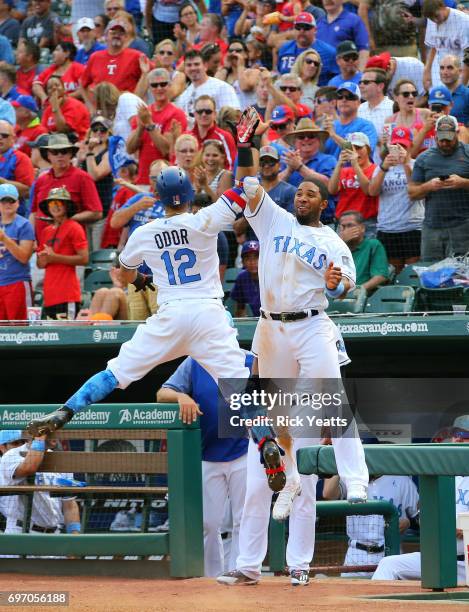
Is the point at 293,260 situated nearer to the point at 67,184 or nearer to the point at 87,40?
the point at 67,184

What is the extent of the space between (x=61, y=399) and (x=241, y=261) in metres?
1.99

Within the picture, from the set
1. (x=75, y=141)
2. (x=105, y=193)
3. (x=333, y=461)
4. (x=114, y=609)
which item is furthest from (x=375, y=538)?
(x=75, y=141)

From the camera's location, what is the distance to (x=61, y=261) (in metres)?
9.67

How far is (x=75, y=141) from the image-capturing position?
11.9m

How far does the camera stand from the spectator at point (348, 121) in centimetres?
1022

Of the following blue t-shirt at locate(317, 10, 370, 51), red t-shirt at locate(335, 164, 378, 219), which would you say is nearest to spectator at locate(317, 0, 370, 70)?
blue t-shirt at locate(317, 10, 370, 51)

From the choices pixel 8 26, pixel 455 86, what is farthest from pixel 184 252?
pixel 8 26

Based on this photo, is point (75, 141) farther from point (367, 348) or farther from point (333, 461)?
point (333, 461)

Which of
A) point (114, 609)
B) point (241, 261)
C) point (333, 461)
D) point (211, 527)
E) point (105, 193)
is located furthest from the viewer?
point (105, 193)

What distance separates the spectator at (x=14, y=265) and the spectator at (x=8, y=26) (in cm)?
638

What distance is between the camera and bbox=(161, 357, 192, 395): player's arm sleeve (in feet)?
21.2

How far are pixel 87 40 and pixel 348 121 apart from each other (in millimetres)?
4736

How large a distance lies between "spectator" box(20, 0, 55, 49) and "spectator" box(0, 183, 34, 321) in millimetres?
5554

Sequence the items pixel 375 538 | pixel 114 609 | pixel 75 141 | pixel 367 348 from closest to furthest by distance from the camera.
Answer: pixel 114 609 → pixel 375 538 → pixel 367 348 → pixel 75 141
